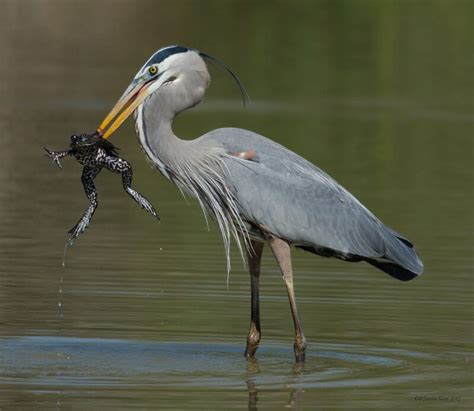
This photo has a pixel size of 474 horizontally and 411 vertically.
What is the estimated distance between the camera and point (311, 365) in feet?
32.1

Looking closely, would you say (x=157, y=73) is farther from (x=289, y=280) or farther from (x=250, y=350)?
(x=250, y=350)

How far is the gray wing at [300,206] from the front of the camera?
10.2 metres

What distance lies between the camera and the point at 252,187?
10.2 meters

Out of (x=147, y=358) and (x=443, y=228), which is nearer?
(x=147, y=358)

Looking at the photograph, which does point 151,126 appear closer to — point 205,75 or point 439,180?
point 205,75

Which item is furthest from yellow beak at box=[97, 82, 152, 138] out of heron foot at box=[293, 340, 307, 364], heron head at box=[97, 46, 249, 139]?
heron foot at box=[293, 340, 307, 364]

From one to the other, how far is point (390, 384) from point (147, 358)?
1517 millimetres

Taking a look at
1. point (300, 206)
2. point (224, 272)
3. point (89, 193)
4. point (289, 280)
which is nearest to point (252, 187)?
point (300, 206)

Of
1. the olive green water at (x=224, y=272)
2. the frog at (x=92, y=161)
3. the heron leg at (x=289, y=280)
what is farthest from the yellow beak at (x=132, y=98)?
the olive green water at (x=224, y=272)

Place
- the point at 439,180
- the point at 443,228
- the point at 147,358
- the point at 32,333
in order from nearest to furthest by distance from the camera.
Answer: the point at 147,358, the point at 32,333, the point at 443,228, the point at 439,180

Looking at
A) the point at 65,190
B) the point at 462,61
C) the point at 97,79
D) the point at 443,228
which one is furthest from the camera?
the point at 462,61

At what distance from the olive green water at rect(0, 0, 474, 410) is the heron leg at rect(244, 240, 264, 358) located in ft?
0.45

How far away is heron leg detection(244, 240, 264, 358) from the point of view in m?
10.1

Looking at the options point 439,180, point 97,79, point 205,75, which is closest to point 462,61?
point 97,79
